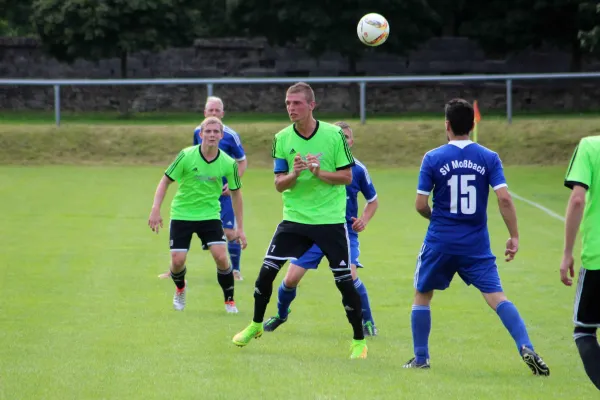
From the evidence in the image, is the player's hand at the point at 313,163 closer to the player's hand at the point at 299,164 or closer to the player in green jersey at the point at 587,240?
the player's hand at the point at 299,164

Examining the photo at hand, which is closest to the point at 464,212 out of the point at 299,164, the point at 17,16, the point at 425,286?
the point at 425,286

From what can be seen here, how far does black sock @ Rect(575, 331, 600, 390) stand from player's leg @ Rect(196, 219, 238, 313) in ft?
14.7

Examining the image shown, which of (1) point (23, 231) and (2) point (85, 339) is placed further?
(1) point (23, 231)

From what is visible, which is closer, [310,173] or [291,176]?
[291,176]

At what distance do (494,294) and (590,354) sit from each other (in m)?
1.30

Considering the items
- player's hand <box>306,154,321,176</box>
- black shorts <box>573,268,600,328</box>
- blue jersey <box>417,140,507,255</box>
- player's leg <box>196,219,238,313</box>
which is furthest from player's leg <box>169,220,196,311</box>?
black shorts <box>573,268,600,328</box>

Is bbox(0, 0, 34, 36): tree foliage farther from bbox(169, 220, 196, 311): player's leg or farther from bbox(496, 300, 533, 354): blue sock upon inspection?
bbox(496, 300, 533, 354): blue sock

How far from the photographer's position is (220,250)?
10.4 metres

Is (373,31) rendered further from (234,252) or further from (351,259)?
(351,259)

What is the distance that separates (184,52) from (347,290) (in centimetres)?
3567

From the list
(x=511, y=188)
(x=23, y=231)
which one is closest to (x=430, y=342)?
(x=23, y=231)

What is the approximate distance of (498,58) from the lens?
44.6 metres

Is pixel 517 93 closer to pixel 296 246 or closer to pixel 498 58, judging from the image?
pixel 498 58

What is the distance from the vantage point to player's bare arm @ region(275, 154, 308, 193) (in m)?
8.11
